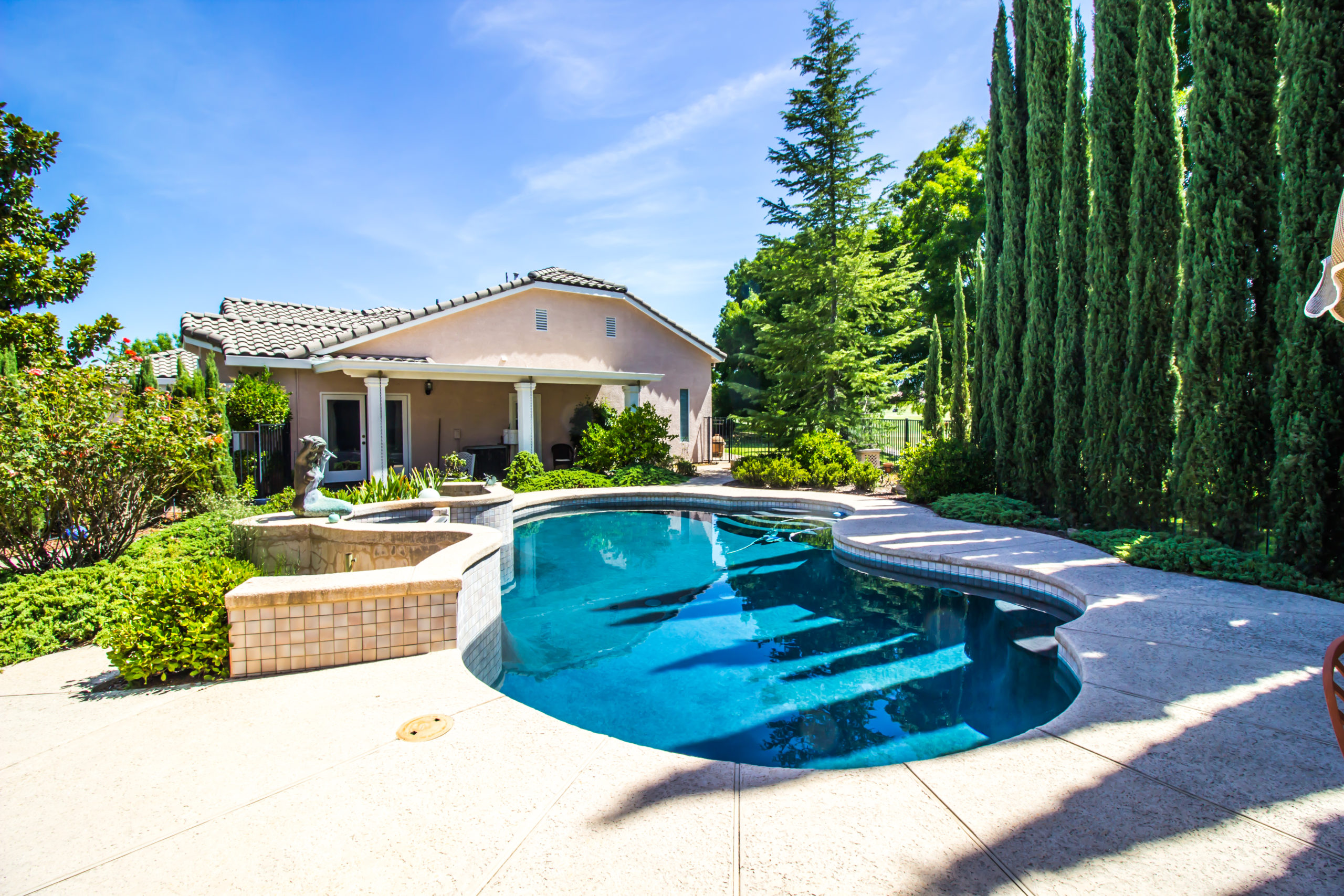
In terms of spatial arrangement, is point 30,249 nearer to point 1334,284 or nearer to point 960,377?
point 1334,284

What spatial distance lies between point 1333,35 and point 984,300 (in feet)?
21.4

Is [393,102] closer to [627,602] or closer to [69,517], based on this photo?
[69,517]

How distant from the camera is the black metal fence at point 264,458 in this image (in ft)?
38.8

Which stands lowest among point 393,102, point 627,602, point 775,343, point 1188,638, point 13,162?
point 627,602

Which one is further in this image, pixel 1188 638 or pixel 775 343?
Result: pixel 775 343

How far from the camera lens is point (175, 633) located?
4.07 metres

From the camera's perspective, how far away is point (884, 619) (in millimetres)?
6551

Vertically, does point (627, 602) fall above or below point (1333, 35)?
below

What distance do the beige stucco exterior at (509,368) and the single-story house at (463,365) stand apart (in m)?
0.03

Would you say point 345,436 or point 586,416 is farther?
point 586,416

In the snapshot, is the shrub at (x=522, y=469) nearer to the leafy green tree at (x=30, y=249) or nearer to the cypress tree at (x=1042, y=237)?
the leafy green tree at (x=30, y=249)

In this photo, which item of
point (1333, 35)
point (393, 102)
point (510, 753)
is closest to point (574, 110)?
point (393, 102)

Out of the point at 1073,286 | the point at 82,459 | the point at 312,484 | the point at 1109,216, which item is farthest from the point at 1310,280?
the point at 82,459

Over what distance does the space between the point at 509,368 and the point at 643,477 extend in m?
4.32
